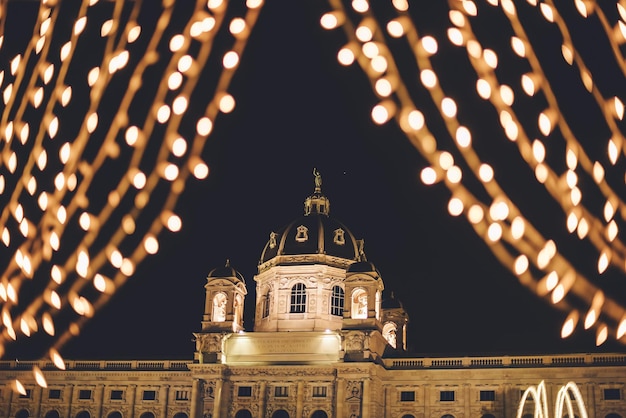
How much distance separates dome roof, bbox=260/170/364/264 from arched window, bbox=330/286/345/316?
9.00ft

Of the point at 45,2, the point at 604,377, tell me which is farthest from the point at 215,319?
the point at 45,2

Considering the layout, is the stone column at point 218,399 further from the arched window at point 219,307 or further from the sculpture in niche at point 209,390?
the arched window at point 219,307

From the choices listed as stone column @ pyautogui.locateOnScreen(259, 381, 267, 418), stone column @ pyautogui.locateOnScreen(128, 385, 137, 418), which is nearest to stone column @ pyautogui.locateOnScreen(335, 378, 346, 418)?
stone column @ pyautogui.locateOnScreen(259, 381, 267, 418)

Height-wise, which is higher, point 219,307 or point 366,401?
point 219,307

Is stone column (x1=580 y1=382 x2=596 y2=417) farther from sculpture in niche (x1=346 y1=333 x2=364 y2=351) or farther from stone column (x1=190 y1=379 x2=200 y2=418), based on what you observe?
stone column (x1=190 y1=379 x2=200 y2=418)

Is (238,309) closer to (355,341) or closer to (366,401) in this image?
(355,341)

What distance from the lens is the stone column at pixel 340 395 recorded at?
55.8 metres

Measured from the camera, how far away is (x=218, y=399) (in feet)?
189

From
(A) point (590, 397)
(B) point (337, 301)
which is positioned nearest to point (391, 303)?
(B) point (337, 301)

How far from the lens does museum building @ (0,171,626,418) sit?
2212 inches

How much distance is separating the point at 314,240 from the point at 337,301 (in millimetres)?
5091

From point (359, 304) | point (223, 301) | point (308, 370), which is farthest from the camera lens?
point (223, 301)

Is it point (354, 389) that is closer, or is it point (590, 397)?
point (590, 397)

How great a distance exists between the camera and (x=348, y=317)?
58531mm
